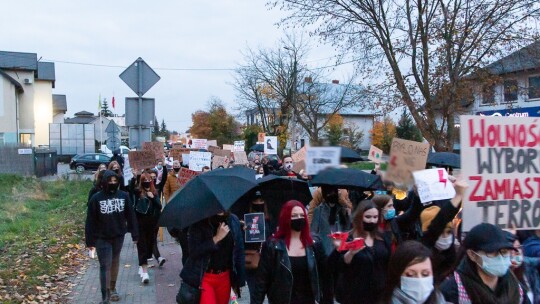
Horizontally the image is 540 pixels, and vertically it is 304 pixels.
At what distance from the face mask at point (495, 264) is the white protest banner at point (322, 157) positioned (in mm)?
1327

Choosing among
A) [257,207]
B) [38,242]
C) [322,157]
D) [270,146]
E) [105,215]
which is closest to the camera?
[322,157]

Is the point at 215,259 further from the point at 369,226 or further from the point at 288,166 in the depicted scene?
the point at 288,166

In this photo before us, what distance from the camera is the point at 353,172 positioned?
279 inches

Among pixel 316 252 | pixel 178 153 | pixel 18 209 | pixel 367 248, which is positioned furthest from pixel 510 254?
pixel 18 209

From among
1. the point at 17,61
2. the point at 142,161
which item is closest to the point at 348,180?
the point at 142,161

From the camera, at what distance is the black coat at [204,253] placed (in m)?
5.52

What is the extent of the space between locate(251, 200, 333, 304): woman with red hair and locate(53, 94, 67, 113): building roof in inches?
3506

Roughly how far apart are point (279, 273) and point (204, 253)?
848 millimetres

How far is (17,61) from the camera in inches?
2180

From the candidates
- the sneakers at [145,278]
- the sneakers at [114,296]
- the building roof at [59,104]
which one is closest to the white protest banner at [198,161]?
the sneakers at [145,278]

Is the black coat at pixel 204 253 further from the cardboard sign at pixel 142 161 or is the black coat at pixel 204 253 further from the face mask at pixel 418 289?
the cardboard sign at pixel 142 161

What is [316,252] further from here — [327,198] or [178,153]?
[178,153]

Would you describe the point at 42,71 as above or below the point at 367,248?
above

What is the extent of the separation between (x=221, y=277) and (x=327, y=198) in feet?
6.04
